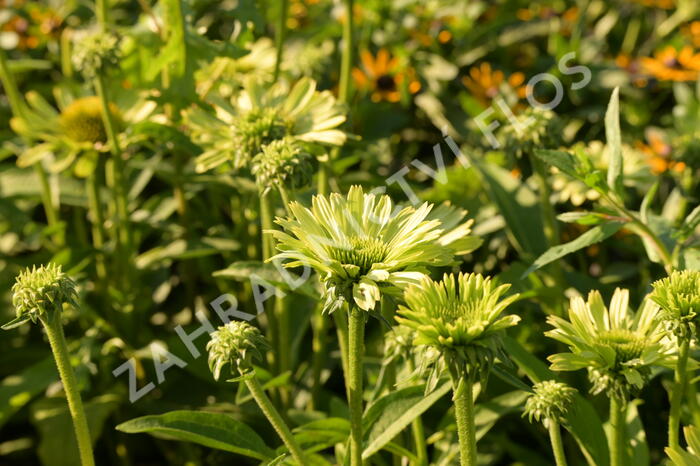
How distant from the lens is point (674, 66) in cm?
223

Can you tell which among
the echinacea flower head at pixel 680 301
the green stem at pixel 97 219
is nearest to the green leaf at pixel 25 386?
the green stem at pixel 97 219

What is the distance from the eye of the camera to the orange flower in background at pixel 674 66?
218 centimetres

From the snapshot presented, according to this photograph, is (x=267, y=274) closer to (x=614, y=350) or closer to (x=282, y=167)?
(x=282, y=167)

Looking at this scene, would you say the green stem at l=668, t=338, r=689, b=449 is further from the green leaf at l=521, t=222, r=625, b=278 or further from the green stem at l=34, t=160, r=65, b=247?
the green stem at l=34, t=160, r=65, b=247

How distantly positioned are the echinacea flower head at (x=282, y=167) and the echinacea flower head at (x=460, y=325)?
31cm

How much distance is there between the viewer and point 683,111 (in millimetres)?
1932

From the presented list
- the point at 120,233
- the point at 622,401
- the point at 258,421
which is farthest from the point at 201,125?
the point at 622,401

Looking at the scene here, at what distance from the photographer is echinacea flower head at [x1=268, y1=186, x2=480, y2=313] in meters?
0.85

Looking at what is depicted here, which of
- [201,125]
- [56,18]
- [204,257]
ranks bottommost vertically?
[204,257]

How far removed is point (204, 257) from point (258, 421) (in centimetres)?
40

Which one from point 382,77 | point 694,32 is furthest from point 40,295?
point 694,32

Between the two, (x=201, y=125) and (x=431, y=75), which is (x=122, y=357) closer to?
(x=201, y=125)

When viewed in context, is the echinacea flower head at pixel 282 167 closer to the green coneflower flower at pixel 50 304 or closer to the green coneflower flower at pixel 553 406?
the green coneflower flower at pixel 50 304

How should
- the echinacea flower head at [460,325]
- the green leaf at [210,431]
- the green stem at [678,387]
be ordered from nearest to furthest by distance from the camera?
the echinacea flower head at [460,325]
the green stem at [678,387]
the green leaf at [210,431]
